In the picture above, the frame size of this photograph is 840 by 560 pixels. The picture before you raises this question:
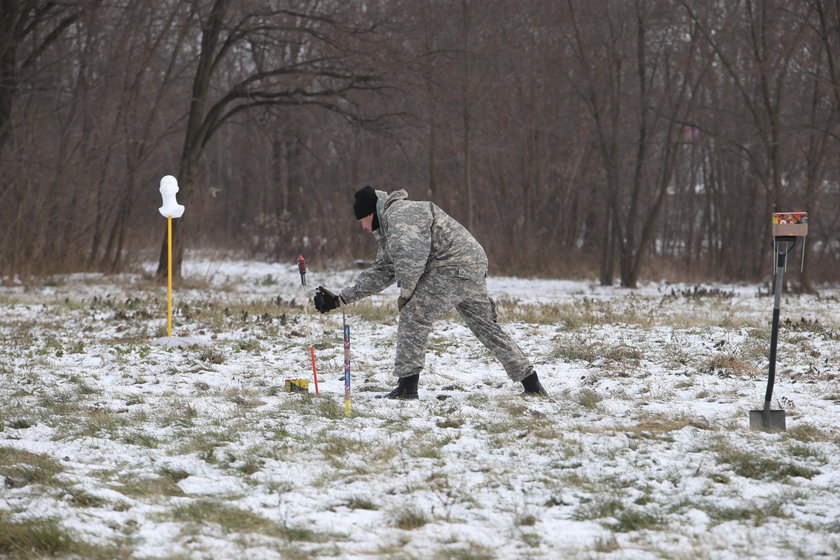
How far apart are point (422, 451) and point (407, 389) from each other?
1.70m

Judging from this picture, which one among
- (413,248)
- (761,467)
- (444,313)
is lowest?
(761,467)

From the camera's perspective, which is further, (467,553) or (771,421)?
(771,421)

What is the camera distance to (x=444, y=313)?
6992mm

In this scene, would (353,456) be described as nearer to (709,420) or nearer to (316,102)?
(709,420)

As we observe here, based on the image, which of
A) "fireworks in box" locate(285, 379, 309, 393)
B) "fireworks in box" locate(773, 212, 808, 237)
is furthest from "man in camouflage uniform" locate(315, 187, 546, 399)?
"fireworks in box" locate(773, 212, 808, 237)

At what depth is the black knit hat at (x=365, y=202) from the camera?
6.98 metres

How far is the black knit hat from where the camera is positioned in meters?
6.98

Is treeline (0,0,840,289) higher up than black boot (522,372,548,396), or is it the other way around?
treeline (0,0,840,289)

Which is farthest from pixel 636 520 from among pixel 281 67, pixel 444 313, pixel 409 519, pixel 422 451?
pixel 281 67

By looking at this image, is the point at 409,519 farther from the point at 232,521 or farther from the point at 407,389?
the point at 407,389

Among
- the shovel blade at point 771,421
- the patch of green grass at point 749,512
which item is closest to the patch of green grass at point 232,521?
the patch of green grass at point 749,512

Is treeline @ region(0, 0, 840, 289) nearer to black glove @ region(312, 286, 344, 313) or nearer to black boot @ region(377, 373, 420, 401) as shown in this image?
black glove @ region(312, 286, 344, 313)

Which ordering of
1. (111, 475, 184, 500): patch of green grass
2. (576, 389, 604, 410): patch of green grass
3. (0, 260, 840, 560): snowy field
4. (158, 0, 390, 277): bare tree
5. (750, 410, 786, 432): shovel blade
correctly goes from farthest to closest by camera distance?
1. (158, 0, 390, 277): bare tree
2. (576, 389, 604, 410): patch of green grass
3. (750, 410, 786, 432): shovel blade
4. (111, 475, 184, 500): patch of green grass
5. (0, 260, 840, 560): snowy field

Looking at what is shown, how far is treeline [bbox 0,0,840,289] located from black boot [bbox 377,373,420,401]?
40.0 feet
